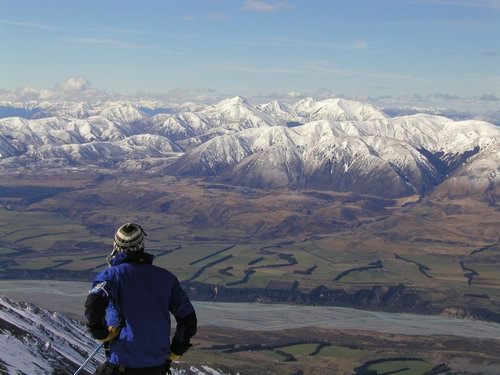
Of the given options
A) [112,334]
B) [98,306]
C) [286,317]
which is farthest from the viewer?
[286,317]

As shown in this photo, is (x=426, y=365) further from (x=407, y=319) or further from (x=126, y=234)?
(x=126, y=234)

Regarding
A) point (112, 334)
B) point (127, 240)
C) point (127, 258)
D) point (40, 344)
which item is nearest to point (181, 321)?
point (112, 334)

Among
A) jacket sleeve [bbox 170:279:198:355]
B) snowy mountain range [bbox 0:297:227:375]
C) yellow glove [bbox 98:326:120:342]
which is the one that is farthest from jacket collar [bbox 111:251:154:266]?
snowy mountain range [bbox 0:297:227:375]

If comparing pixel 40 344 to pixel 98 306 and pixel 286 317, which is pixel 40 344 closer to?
pixel 98 306

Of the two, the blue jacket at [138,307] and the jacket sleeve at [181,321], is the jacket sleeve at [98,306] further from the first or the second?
→ the jacket sleeve at [181,321]

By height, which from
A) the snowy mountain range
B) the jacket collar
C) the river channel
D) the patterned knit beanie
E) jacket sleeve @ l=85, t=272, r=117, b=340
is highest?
the patterned knit beanie

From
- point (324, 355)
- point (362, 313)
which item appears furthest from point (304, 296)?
point (324, 355)

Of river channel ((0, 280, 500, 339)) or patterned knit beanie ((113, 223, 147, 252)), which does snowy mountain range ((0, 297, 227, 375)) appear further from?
river channel ((0, 280, 500, 339))
